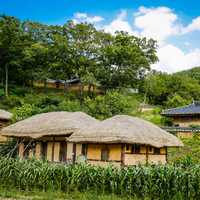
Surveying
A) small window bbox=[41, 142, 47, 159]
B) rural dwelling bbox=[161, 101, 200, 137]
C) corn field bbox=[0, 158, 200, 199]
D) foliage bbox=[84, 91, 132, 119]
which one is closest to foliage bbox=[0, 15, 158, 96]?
foliage bbox=[84, 91, 132, 119]

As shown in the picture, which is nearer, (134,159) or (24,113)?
(134,159)

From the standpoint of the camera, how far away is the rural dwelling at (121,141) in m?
23.2

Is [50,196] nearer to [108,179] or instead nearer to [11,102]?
[108,179]

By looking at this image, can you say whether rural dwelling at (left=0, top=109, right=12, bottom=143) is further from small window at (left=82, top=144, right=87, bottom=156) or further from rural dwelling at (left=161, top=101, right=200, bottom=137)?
rural dwelling at (left=161, top=101, right=200, bottom=137)

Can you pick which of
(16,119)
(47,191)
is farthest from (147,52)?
(47,191)

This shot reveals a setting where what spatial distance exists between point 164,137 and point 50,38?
33104 millimetres

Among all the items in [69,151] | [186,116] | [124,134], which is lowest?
[69,151]

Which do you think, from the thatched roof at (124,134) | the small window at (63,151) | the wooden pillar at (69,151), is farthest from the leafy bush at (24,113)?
the thatched roof at (124,134)

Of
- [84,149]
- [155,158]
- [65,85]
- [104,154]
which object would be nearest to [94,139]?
[104,154]

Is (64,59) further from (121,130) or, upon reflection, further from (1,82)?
(121,130)

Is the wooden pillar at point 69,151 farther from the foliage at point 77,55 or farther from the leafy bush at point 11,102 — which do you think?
the foliage at point 77,55

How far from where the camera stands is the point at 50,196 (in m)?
17.1

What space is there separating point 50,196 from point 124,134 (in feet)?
23.0

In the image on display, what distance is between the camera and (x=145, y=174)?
56.9 ft
